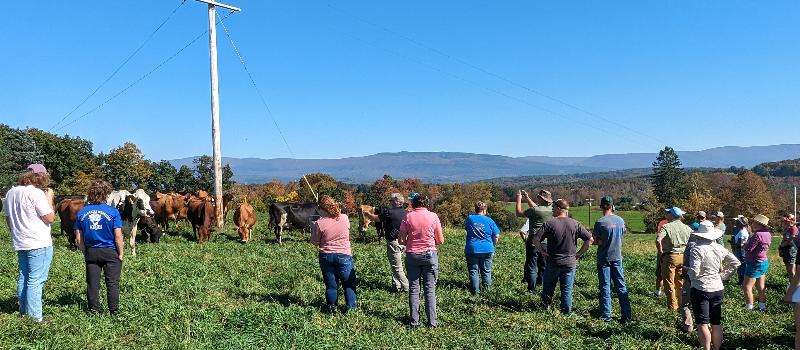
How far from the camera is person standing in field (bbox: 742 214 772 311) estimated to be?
9.71m

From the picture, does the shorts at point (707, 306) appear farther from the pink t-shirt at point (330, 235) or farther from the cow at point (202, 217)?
the cow at point (202, 217)

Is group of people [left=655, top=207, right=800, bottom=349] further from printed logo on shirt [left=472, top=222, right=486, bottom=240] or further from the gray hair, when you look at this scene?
the gray hair

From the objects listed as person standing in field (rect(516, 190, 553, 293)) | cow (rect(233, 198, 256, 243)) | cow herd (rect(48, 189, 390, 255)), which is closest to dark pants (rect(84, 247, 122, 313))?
cow herd (rect(48, 189, 390, 255))

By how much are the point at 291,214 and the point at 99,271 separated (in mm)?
12204

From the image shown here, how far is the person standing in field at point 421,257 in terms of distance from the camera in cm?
753

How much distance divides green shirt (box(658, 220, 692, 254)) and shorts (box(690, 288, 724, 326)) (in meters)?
2.37

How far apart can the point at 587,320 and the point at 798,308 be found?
3189mm

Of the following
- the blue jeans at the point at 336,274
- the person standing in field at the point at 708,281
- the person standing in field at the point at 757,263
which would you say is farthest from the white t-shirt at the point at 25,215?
the person standing in field at the point at 757,263

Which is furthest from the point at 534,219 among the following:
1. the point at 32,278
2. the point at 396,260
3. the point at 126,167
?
the point at 126,167

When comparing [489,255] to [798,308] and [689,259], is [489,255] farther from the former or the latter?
[798,308]

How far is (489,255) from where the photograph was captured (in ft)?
33.0

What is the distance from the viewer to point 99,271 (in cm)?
703

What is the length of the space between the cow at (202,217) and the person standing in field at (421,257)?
10649 millimetres

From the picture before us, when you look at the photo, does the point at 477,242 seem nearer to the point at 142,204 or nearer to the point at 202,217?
the point at 142,204
